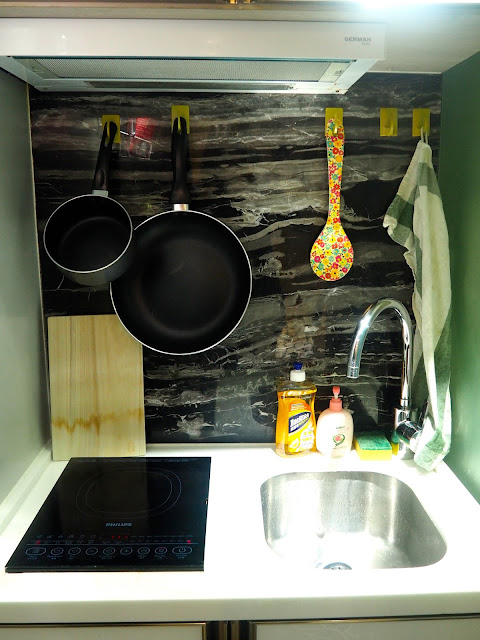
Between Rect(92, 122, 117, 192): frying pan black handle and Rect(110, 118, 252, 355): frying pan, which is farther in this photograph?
Rect(110, 118, 252, 355): frying pan

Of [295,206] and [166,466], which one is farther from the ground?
[295,206]

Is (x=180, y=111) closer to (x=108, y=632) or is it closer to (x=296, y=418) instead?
(x=296, y=418)

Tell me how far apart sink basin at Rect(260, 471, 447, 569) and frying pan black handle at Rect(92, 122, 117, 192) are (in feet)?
2.67

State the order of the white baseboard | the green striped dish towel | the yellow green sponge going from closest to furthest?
the white baseboard < the green striped dish towel < the yellow green sponge

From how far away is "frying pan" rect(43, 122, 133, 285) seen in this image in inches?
53.9

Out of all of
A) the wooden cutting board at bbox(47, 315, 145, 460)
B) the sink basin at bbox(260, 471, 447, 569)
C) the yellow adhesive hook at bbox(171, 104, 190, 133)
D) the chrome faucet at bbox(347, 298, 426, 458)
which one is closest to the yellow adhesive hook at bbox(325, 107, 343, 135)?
the yellow adhesive hook at bbox(171, 104, 190, 133)

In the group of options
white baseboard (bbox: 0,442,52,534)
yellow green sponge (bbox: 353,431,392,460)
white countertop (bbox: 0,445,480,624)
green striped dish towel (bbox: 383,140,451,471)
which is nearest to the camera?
white countertop (bbox: 0,445,480,624)

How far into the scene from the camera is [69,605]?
0.95 metres

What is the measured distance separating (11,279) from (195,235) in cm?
45

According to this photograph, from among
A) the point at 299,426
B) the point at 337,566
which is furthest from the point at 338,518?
the point at 299,426

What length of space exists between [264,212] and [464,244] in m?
0.49

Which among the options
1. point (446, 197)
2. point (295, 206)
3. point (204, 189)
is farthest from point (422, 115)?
point (204, 189)

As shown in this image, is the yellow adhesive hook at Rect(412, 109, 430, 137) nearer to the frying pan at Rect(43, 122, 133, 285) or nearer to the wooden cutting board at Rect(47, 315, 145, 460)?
the frying pan at Rect(43, 122, 133, 285)

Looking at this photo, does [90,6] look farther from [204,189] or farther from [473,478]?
[473,478]
